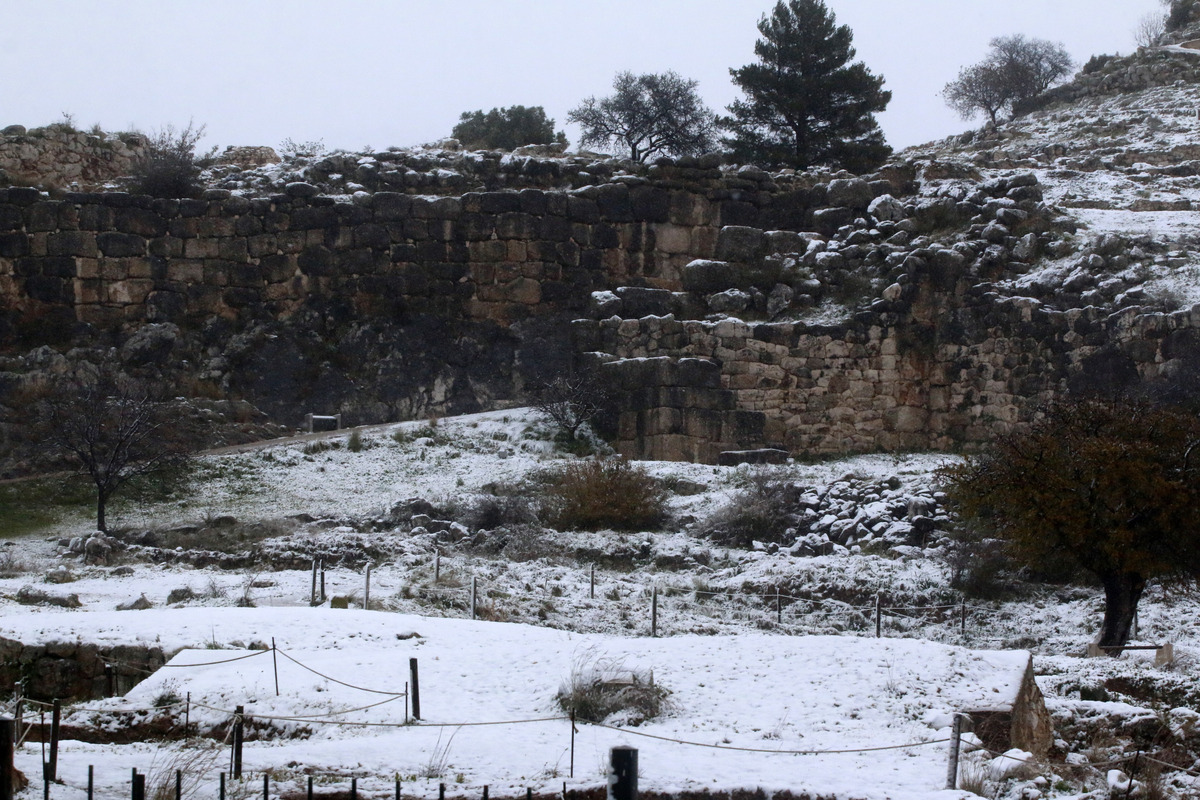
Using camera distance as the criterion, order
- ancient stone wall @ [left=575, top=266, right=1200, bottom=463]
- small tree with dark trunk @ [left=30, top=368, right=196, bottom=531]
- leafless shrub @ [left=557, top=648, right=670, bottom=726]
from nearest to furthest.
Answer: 1. leafless shrub @ [left=557, top=648, right=670, bottom=726]
2. small tree with dark trunk @ [left=30, top=368, right=196, bottom=531]
3. ancient stone wall @ [left=575, top=266, right=1200, bottom=463]

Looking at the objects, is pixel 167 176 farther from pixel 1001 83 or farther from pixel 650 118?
pixel 1001 83

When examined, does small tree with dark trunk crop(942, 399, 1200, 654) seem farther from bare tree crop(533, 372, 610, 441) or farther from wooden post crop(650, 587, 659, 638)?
bare tree crop(533, 372, 610, 441)

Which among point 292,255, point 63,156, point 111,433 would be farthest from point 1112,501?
point 63,156

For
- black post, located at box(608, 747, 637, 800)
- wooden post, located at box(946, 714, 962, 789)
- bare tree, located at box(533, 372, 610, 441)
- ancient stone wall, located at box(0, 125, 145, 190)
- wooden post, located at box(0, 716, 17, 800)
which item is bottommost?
wooden post, located at box(946, 714, 962, 789)

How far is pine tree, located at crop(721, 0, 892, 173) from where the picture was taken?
2777 cm

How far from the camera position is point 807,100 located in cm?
2802

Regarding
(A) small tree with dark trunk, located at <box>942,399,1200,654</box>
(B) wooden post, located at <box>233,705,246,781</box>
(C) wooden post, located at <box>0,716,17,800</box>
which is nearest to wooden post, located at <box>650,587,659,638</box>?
(A) small tree with dark trunk, located at <box>942,399,1200,654</box>

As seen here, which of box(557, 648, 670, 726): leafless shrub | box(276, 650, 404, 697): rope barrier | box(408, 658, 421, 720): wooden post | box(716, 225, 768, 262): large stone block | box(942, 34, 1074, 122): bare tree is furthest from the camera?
box(942, 34, 1074, 122): bare tree

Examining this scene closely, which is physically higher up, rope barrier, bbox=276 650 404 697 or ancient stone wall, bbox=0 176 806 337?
ancient stone wall, bbox=0 176 806 337

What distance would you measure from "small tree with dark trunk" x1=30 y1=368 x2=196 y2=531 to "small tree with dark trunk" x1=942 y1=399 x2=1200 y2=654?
33.9 feet

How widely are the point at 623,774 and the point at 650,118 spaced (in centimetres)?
2912

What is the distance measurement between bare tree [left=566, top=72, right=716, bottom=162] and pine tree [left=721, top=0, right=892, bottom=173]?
3.15 meters

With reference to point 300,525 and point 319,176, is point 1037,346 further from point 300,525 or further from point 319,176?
point 319,176

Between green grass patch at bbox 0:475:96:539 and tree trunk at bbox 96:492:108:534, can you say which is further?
green grass patch at bbox 0:475:96:539
